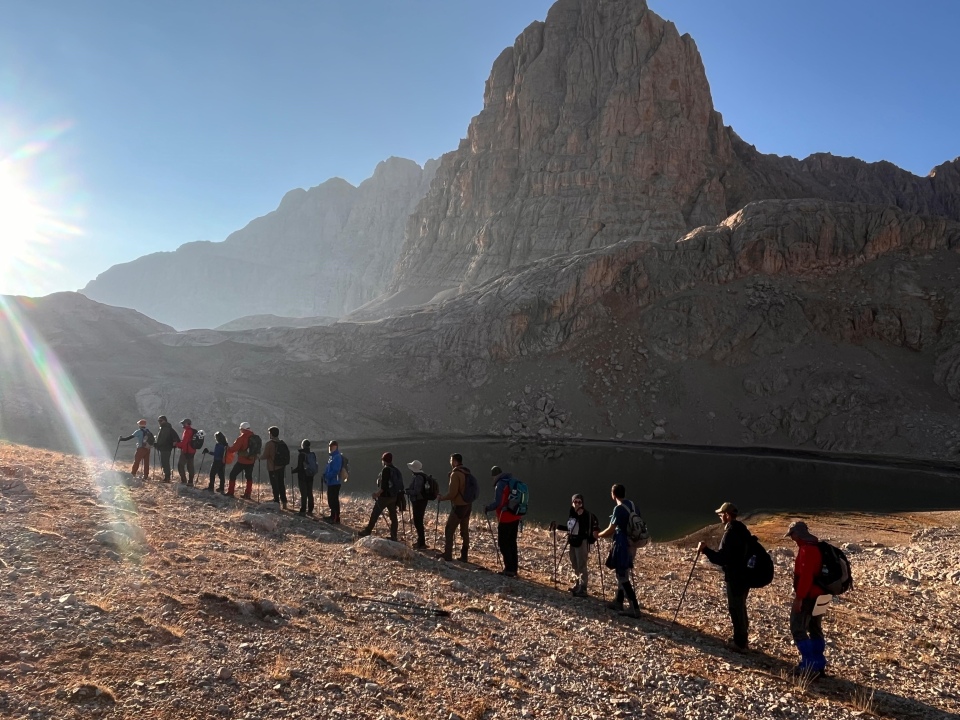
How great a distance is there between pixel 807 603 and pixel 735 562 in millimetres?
996

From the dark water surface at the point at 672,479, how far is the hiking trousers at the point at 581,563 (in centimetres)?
1402

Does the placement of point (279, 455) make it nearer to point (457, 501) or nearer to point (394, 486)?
point (394, 486)

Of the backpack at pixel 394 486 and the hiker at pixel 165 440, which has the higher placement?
the hiker at pixel 165 440

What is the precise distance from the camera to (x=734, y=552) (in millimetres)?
8242

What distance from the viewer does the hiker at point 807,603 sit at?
293 inches

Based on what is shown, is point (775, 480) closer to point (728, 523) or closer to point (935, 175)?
point (728, 523)

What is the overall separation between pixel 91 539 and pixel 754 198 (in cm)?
9739

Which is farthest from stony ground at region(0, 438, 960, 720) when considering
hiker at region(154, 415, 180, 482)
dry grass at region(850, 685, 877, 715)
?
hiker at region(154, 415, 180, 482)

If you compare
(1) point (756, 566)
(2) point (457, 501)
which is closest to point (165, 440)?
(2) point (457, 501)

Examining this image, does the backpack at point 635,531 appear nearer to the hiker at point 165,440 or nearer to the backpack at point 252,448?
the backpack at point 252,448

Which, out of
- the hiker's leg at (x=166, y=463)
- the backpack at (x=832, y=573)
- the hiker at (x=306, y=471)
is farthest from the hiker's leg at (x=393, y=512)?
the hiker's leg at (x=166, y=463)

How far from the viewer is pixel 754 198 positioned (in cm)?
9019

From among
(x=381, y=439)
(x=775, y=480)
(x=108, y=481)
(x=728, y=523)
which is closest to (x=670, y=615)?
(x=728, y=523)

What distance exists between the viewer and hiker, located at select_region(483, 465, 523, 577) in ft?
37.3
